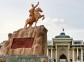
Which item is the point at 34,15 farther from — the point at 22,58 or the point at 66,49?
the point at 66,49

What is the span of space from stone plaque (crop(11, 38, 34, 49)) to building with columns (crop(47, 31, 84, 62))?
4420 centimetres

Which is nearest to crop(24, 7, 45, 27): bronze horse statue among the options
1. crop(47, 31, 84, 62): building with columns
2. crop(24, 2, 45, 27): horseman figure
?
crop(24, 2, 45, 27): horseman figure

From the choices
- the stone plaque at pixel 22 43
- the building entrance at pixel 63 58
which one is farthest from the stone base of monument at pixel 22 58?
the building entrance at pixel 63 58

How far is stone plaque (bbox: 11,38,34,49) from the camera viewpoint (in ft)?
83.3

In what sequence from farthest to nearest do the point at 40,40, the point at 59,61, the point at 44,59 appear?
the point at 59,61, the point at 40,40, the point at 44,59

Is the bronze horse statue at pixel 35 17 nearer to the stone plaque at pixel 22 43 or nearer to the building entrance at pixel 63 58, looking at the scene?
the stone plaque at pixel 22 43

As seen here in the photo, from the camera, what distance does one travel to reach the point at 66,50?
70.3m

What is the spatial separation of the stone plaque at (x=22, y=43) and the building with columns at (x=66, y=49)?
145 ft

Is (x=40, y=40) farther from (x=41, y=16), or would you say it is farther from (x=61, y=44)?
(x=61, y=44)

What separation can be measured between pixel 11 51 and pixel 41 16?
3.64 m

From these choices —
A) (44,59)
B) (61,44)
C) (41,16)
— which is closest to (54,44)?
(61,44)

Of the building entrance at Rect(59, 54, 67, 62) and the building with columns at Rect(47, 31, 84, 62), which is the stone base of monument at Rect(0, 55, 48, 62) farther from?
the building entrance at Rect(59, 54, 67, 62)

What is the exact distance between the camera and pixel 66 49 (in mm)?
70500

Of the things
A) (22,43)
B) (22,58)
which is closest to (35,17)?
(22,43)
